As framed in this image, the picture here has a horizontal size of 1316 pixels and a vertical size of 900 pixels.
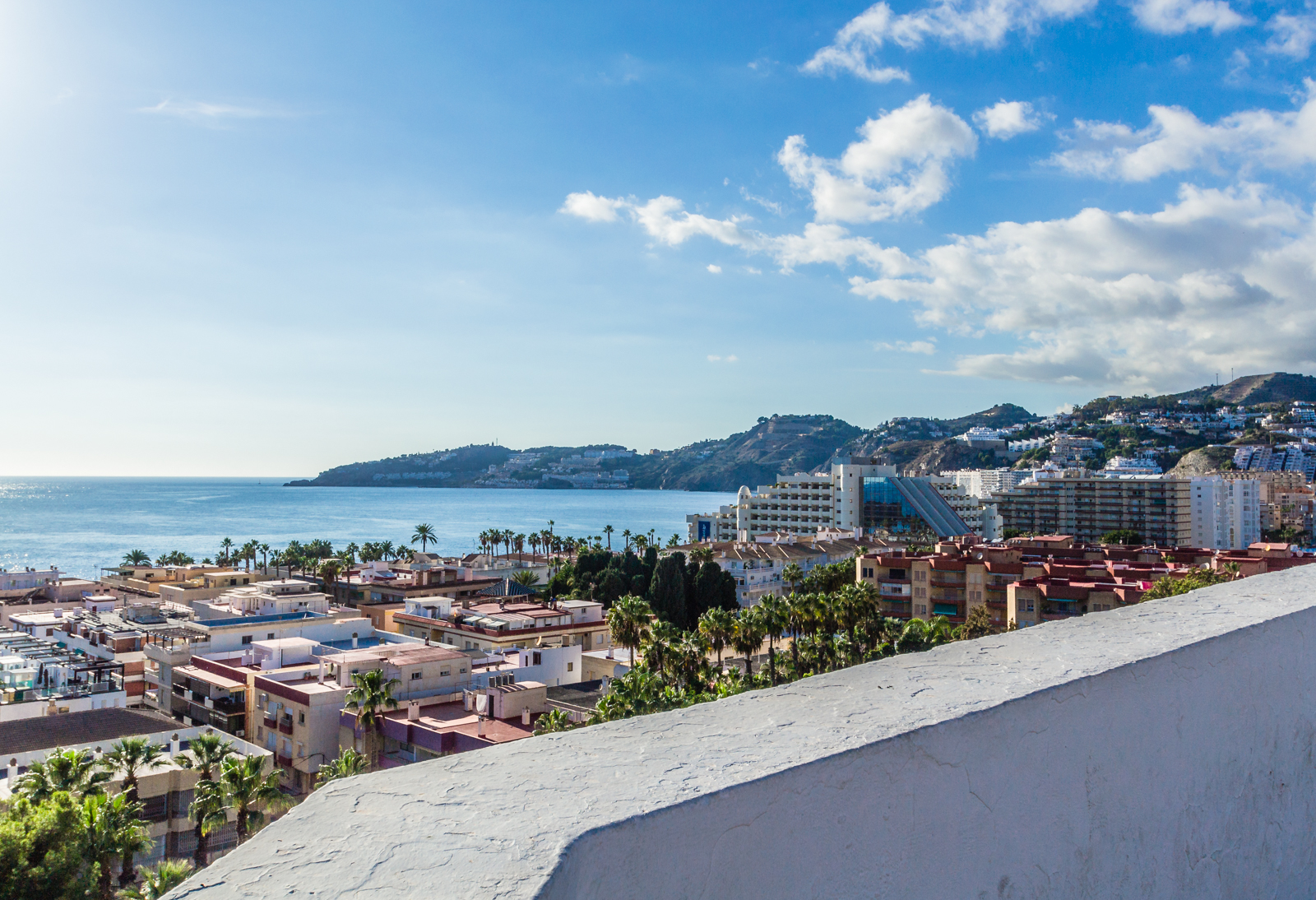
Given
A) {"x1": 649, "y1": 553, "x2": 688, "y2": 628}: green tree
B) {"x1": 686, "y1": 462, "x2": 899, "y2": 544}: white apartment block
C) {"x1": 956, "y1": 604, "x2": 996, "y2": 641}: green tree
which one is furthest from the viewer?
{"x1": 686, "y1": 462, "x2": 899, "y2": 544}: white apartment block

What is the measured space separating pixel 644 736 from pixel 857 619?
3222cm

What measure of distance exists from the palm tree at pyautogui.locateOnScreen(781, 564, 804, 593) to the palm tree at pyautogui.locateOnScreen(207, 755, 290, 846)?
44383 millimetres

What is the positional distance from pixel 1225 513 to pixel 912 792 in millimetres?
126525

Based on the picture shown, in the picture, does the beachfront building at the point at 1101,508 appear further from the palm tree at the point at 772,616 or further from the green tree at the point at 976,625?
the palm tree at the point at 772,616

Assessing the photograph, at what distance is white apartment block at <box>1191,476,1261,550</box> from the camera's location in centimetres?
10481

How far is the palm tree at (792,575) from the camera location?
60969 millimetres

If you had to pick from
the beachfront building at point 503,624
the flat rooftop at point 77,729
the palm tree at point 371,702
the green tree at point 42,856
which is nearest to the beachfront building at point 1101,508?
the beachfront building at point 503,624

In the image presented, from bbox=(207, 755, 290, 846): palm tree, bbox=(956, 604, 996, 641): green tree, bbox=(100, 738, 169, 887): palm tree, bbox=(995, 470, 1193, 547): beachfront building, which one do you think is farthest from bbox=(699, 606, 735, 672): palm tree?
bbox=(995, 470, 1193, 547): beachfront building

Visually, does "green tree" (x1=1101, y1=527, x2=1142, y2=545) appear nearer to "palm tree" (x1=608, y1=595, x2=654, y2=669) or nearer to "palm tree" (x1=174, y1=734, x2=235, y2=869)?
"palm tree" (x1=608, y1=595, x2=654, y2=669)

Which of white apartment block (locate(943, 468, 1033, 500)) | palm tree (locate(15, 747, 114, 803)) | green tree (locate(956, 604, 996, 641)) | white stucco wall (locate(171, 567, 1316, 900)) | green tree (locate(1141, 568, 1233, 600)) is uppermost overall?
white stucco wall (locate(171, 567, 1316, 900))

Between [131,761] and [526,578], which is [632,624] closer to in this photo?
[131,761]

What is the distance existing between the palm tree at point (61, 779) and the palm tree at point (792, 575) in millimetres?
46240

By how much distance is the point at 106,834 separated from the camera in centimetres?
1472

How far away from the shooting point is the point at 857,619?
32.8m
